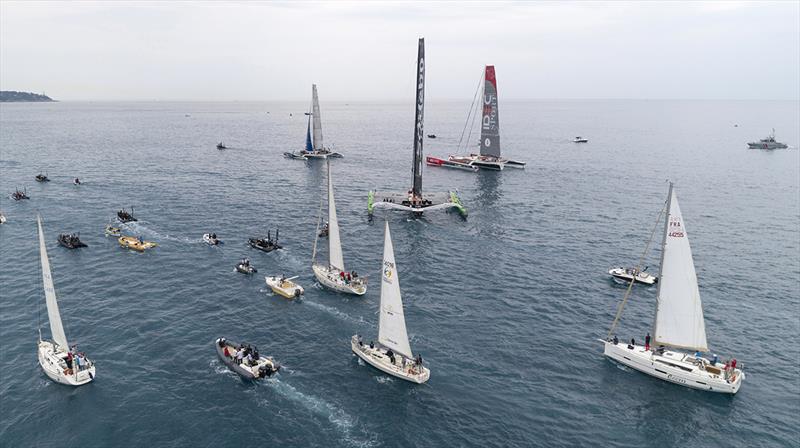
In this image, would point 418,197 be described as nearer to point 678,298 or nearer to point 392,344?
point 392,344

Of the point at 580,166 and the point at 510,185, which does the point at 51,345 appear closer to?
the point at 510,185

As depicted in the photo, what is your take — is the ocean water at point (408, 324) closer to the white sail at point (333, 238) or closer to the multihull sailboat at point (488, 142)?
the white sail at point (333, 238)

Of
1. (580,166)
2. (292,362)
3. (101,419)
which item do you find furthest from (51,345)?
(580,166)

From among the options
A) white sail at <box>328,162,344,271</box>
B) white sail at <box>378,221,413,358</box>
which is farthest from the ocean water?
white sail at <box>328,162,344,271</box>

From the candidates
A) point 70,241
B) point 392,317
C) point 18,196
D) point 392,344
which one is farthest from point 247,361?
point 18,196

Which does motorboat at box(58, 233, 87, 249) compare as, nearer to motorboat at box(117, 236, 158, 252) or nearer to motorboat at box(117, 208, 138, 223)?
motorboat at box(117, 236, 158, 252)

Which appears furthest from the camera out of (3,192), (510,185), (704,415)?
(510,185)

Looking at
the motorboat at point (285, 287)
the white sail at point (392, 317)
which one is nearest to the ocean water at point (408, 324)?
the motorboat at point (285, 287)
